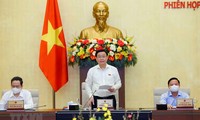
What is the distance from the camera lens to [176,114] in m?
5.02

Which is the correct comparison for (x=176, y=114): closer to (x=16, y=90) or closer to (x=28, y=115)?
(x=28, y=115)

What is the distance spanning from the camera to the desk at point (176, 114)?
4984 mm

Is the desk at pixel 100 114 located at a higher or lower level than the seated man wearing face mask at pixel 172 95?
lower

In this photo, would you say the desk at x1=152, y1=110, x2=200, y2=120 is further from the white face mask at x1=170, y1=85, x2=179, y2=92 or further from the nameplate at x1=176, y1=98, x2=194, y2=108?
the white face mask at x1=170, y1=85, x2=179, y2=92

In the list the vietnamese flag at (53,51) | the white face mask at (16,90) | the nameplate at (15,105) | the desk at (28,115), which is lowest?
the desk at (28,115)

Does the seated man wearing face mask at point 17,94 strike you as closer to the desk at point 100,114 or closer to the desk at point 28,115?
the desk at point 28,115

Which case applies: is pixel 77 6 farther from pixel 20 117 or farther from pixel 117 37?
pixel 20 117

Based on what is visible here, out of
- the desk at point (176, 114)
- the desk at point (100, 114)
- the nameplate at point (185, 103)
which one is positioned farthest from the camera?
the nameplate at point (185, 103)

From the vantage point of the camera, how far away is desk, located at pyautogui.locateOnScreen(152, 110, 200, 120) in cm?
498

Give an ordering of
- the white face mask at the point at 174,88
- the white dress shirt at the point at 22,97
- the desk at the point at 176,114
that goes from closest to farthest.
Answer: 1. the desk at the point at 176,114
2. the white face mask at the point at 174,88
3. the white dress shirt at the point at 22,97

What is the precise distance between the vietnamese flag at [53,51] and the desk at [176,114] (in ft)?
12.5

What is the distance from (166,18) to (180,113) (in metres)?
4.07

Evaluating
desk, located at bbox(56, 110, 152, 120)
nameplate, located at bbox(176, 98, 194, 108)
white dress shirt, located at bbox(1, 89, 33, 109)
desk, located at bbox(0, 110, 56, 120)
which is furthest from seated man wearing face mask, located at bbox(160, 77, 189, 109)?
Result: desk, located at bbox(56, 110, 152, 120)

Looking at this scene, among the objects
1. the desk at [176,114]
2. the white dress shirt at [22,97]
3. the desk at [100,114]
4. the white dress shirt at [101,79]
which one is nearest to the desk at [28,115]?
the desk at [100,114]
